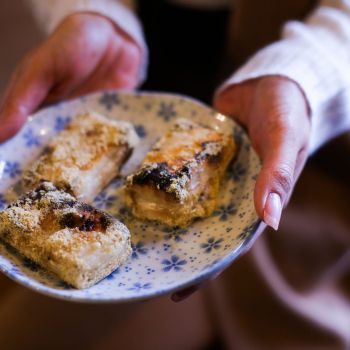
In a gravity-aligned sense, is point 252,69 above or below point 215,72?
above

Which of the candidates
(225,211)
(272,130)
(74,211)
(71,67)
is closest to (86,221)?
(74,211)

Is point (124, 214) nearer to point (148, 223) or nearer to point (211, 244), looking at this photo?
point (148, 223)

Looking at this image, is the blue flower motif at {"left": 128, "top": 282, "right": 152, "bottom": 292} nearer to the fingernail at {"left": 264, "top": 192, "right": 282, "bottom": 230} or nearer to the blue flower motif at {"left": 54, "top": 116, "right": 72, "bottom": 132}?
the fingernail at {"left": 264, "top": 192, "right": 282, "bottom": 230}

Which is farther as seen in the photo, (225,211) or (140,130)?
(140,130)

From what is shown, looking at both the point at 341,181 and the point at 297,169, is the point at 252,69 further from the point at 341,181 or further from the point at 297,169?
the point at 341,181

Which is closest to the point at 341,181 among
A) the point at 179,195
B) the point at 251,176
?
the point at 251,176
